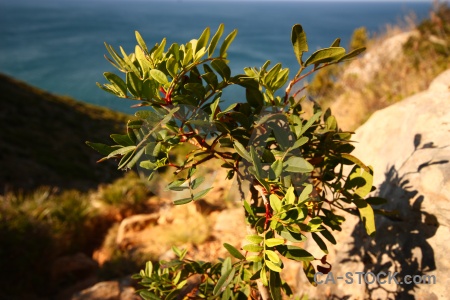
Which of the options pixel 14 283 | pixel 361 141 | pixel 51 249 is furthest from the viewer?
pixel 51 249

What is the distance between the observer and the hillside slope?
11.3m

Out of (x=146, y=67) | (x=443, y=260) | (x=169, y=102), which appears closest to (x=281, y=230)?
(x=169, y=102)

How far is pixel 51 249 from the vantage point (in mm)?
4121

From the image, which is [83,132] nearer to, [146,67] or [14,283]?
[14,283]

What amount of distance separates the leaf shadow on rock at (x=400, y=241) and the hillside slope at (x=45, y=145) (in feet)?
20.9

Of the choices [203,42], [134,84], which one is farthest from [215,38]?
[134,84]

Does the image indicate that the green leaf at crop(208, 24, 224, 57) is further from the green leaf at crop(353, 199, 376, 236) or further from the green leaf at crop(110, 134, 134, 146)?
the green leaf at crop(353, 199, 376, 236)

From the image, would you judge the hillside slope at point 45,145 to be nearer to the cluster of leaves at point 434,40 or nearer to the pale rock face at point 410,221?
the pale rock face at point 410,221

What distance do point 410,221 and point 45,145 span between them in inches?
659

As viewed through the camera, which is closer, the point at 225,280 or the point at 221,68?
the point at 221,68

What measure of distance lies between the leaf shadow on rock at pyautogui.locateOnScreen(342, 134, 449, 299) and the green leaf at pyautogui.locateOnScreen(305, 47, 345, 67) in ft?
2.81

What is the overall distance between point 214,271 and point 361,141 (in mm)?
1999

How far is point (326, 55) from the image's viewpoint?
1013mm

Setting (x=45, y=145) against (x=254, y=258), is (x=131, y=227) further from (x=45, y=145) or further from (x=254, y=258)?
(x=45, y=145)
